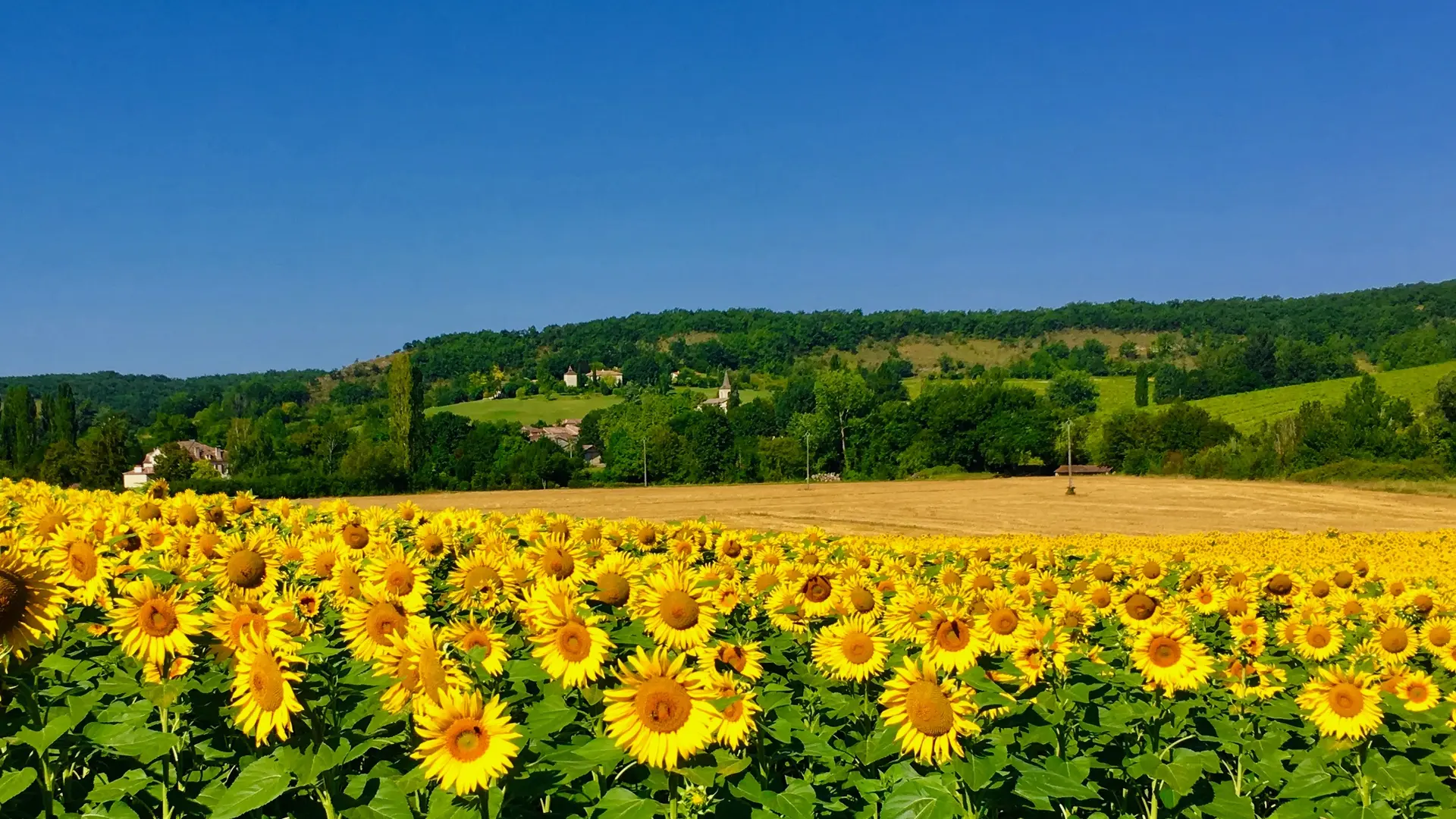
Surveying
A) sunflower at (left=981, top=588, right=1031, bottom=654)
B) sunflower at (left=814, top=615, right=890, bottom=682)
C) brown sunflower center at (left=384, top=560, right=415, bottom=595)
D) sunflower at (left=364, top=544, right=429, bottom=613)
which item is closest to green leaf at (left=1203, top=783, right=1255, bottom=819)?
sunflower at (left=981, top=588, right=1031, bottom=654)

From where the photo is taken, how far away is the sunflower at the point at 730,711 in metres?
2.70

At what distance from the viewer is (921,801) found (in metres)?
A: 2.89

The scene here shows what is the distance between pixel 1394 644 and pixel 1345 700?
2133mm

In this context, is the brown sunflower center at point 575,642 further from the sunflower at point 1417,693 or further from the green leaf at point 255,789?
the sunflower at point 1417,693

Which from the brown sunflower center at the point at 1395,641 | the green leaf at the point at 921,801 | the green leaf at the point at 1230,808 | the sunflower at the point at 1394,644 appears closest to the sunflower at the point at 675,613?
the green leaf at the point at 921,801

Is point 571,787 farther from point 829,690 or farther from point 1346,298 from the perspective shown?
point 1346,298

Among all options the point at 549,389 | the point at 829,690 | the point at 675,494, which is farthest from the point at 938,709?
the point at 549,389

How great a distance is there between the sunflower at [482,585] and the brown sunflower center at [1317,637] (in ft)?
15.5

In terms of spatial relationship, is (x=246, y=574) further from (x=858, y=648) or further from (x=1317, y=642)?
(x=1317, y=642)

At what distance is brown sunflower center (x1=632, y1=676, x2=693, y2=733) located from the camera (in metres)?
2.62

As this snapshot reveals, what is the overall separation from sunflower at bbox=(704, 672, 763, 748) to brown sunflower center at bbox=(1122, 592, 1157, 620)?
3040 mm

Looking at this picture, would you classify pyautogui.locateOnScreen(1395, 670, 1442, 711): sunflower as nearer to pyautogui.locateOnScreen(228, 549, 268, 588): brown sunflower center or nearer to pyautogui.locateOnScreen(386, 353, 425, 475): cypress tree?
pyautogui.locateOnScreen(228, 549, 268, 588): brown sunflower center

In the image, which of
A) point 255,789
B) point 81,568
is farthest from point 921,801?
point 81,568

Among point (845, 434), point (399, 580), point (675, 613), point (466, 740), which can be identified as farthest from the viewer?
point (845, 434)
